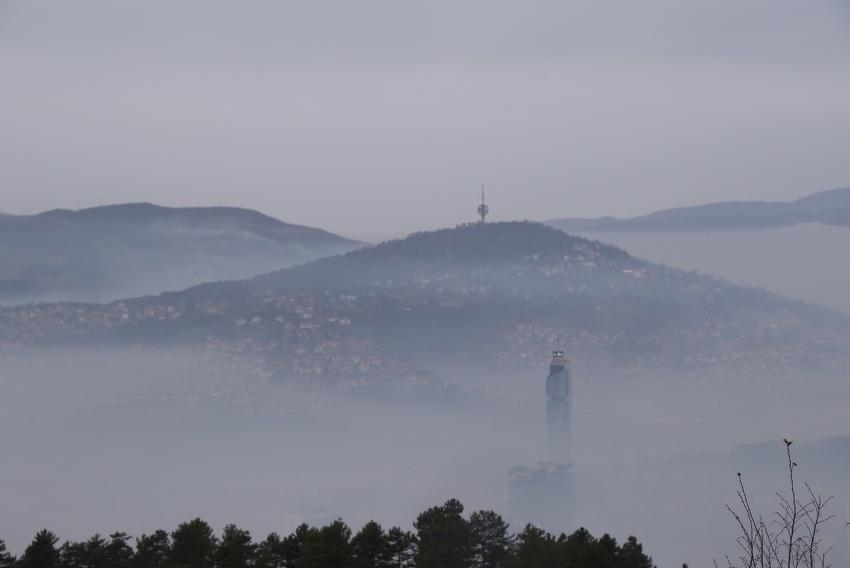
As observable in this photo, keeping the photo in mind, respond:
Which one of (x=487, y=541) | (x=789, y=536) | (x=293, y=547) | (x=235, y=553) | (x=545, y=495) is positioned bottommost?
(x=545, y=495)

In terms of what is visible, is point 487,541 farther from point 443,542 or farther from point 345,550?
point 345,550

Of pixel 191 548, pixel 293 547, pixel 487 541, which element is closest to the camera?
pixel 293 547

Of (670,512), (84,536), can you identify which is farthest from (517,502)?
(84,536)

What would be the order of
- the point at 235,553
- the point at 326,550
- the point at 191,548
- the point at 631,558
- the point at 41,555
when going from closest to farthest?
1. the point at 631,558
2. the point at 326,550
3. the point at 235,553
4. the point at 41,555
5. the point at 191,548

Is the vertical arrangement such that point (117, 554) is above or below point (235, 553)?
below

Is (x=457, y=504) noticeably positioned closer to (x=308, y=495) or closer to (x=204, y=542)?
(x=204, y=542)

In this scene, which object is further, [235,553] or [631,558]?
[235,553]

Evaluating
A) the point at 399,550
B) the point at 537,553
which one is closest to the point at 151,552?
the point at 399,550
